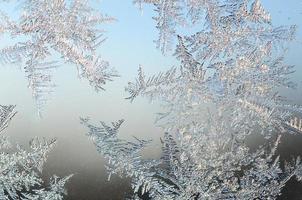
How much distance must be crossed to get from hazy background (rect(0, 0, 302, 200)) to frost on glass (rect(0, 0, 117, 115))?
14mm

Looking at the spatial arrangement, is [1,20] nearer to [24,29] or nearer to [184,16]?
[24,29]

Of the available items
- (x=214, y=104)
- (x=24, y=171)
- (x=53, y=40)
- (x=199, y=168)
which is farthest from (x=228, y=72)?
(x=24, y=171)

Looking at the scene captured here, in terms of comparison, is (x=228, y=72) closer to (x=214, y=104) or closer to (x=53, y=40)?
(x=214, y=104)

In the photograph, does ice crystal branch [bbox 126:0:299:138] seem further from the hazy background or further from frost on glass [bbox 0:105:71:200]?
frost on glass [bbox 0:105:71:200]

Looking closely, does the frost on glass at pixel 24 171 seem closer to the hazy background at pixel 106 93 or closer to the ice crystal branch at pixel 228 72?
the hazy background at pixel 106 93

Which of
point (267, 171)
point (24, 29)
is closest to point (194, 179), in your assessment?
point (267, 171)

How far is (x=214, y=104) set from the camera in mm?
989

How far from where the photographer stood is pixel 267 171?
104 centimetres

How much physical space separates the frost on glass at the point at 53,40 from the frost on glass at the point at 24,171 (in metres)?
0.09

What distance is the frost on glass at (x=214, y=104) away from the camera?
3.14ft

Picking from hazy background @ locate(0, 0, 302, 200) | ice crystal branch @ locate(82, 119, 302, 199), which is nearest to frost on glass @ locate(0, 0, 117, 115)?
hazy background @ locate(0, 0, 302, 200)

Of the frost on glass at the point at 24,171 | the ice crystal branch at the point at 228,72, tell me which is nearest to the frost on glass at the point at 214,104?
the ice crystal branch at the point at 228,72

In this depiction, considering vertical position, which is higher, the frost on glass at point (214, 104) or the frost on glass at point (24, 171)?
the frost on glass at point (214, 104)

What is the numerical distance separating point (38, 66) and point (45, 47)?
39 mm
